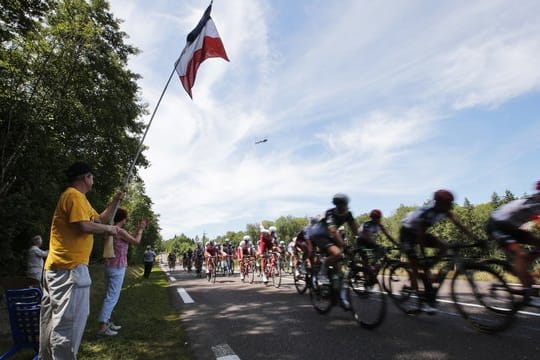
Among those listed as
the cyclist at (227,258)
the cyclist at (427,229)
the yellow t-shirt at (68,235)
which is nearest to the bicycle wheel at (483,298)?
the cyclist at (427,229)

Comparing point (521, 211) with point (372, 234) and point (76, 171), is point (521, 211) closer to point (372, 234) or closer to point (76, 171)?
point (372, 234)

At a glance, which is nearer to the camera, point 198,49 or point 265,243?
point 198,49

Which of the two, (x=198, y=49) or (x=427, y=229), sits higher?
(x=198, y=49)

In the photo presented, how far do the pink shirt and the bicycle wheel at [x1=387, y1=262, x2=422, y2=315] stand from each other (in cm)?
460

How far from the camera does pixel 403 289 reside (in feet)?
17.3

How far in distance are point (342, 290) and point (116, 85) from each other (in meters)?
17.8

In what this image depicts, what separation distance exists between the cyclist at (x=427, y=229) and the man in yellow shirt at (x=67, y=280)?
3997mm

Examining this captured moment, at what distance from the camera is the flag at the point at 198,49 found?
713 centimetres

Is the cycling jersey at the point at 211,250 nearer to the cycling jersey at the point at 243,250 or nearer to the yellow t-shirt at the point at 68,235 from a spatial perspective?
the cycling jersey at the point at 243,250

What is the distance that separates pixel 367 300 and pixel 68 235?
4528mm

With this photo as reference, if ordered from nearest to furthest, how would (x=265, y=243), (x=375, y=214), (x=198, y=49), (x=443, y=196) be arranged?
(x=443, y=196), (x=375, y=214), (x=198, y=49), (x=265, y=243)

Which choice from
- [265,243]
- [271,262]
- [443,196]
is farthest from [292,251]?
[443,196]

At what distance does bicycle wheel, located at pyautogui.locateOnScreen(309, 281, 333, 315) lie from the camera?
599cm

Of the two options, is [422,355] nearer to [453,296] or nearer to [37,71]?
[453,296]
